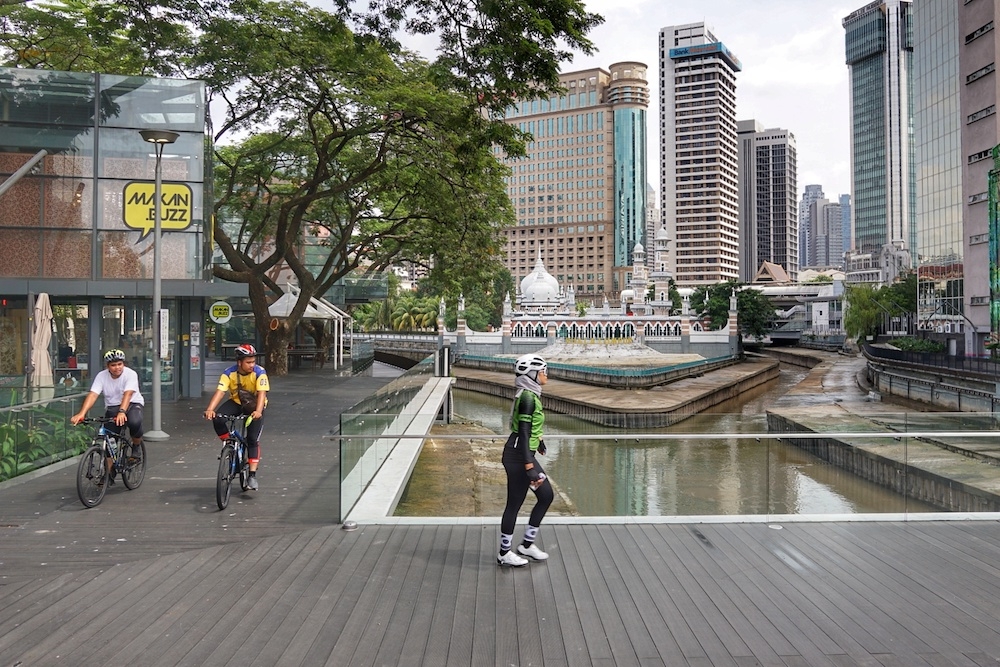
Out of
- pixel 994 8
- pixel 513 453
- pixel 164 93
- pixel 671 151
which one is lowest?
pixel 513 453

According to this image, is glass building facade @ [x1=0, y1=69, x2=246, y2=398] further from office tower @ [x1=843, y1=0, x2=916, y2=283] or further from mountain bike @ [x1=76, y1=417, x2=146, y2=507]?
office tower @ [x1=843, y1=0, x2=916, y2=283]

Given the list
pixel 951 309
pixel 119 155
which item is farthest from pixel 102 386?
pixel 951 309

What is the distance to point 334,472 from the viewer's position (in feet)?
36.4

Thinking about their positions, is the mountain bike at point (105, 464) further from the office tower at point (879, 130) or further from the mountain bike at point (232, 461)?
the office tower at point (879, 130)

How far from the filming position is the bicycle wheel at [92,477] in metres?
8.66

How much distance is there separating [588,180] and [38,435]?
161071 mm

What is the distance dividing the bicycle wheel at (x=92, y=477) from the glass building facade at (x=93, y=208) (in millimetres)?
10168

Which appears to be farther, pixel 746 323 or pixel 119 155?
pixel 746 323

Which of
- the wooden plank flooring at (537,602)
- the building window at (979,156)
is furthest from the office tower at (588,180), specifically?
the wooden plank flooring at (537,602)

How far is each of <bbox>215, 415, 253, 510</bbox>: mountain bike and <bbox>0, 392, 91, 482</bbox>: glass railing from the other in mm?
3056

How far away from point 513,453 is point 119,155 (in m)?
15.5

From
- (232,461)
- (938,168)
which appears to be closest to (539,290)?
(938,168)

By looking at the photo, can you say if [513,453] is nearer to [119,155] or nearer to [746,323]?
[119,155]

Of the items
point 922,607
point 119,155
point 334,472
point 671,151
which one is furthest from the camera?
point 671,151
